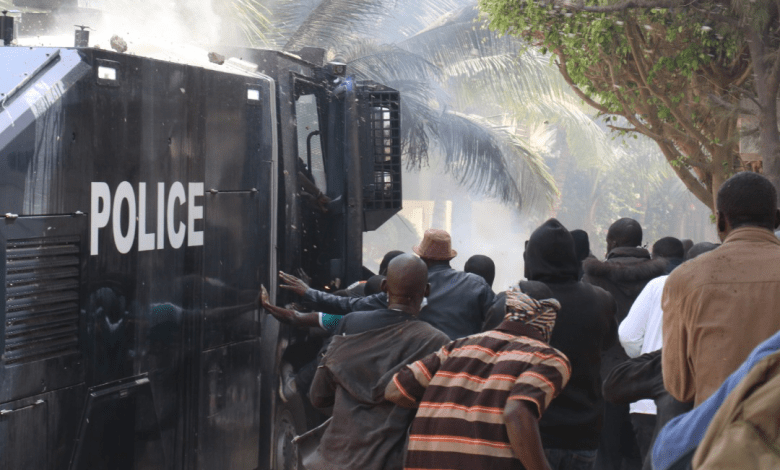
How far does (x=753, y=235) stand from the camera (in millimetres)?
3201

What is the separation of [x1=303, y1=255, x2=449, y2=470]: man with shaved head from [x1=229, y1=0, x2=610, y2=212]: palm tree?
41.3ft

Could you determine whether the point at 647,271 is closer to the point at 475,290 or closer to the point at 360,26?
the point at 475,290

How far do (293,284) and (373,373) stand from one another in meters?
2.21

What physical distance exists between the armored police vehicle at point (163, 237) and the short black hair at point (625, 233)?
1.50 m

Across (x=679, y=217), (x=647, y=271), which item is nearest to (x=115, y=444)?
(x=647, y=271)

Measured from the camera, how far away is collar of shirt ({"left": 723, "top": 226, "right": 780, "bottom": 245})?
320 cm

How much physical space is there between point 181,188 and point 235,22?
9002mm

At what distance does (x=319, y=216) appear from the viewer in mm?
6719

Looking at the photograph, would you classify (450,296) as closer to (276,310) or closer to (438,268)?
(438,268)

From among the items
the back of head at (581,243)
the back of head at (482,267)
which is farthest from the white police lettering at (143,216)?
the back of head at (581,243)

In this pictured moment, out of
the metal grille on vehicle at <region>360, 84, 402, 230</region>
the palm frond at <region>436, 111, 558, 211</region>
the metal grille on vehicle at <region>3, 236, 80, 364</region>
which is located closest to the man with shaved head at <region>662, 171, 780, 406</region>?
the metal grille on vehicle at <region>3, 236, 80, 364</region>

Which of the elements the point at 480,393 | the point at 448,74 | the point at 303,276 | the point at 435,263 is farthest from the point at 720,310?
the point at 448,74

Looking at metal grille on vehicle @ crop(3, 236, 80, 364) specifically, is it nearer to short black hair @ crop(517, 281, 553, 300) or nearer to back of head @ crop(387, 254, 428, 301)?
back of head @ crop(387, 254, 428, 301)

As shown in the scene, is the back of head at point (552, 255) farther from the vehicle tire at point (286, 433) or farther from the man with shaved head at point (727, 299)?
the vehicle tire at point (286, 433)
